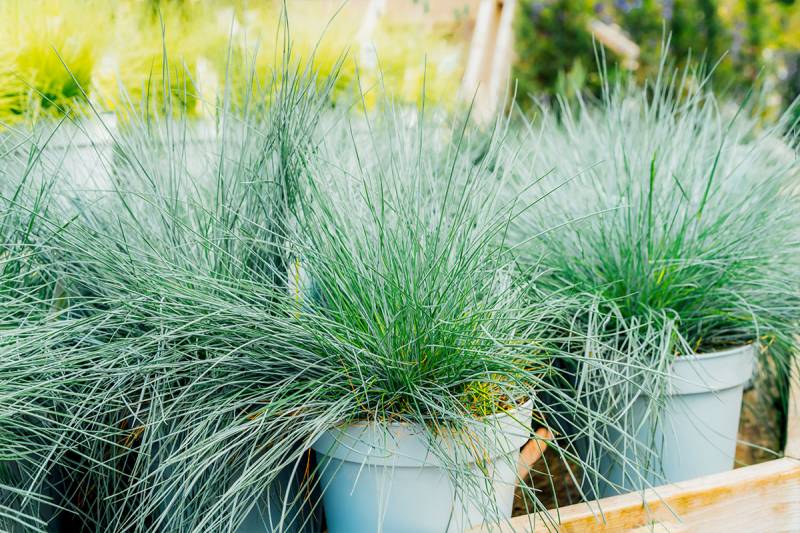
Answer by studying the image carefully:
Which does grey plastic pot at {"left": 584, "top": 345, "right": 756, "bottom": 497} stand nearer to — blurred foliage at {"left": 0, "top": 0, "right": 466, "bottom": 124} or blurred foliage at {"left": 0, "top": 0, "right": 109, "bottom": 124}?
blurred foliage at {"left": 0, "top": 0, "right": 466, "bottom": 124}

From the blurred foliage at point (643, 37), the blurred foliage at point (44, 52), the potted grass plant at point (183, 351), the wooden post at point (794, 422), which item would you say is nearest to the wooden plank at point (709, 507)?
the wooden post at point (794, 422)

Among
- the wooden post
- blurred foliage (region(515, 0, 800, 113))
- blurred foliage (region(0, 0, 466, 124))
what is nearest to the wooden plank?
the wooden post

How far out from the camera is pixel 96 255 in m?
1.15

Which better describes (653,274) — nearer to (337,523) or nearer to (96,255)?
(337,523)

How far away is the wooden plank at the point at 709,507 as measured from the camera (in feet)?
4.12

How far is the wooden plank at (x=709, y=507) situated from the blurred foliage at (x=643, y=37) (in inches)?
160

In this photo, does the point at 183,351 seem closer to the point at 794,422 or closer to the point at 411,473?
the point at 411,473

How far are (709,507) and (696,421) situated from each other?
0.16 metres

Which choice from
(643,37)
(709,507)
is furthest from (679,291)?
(643,37)

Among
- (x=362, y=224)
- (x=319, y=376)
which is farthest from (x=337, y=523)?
(x=362, y=224)

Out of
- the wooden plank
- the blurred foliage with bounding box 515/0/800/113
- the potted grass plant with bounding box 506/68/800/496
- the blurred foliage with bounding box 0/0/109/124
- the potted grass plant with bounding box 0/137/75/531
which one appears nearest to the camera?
the potted grass plant with bounding box 0/137/75/531

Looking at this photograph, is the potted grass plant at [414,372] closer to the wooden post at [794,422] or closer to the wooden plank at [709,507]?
the wooden plank at [709,507]

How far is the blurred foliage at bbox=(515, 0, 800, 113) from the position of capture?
5316 mm

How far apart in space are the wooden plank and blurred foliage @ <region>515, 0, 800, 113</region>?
13.3 ft
